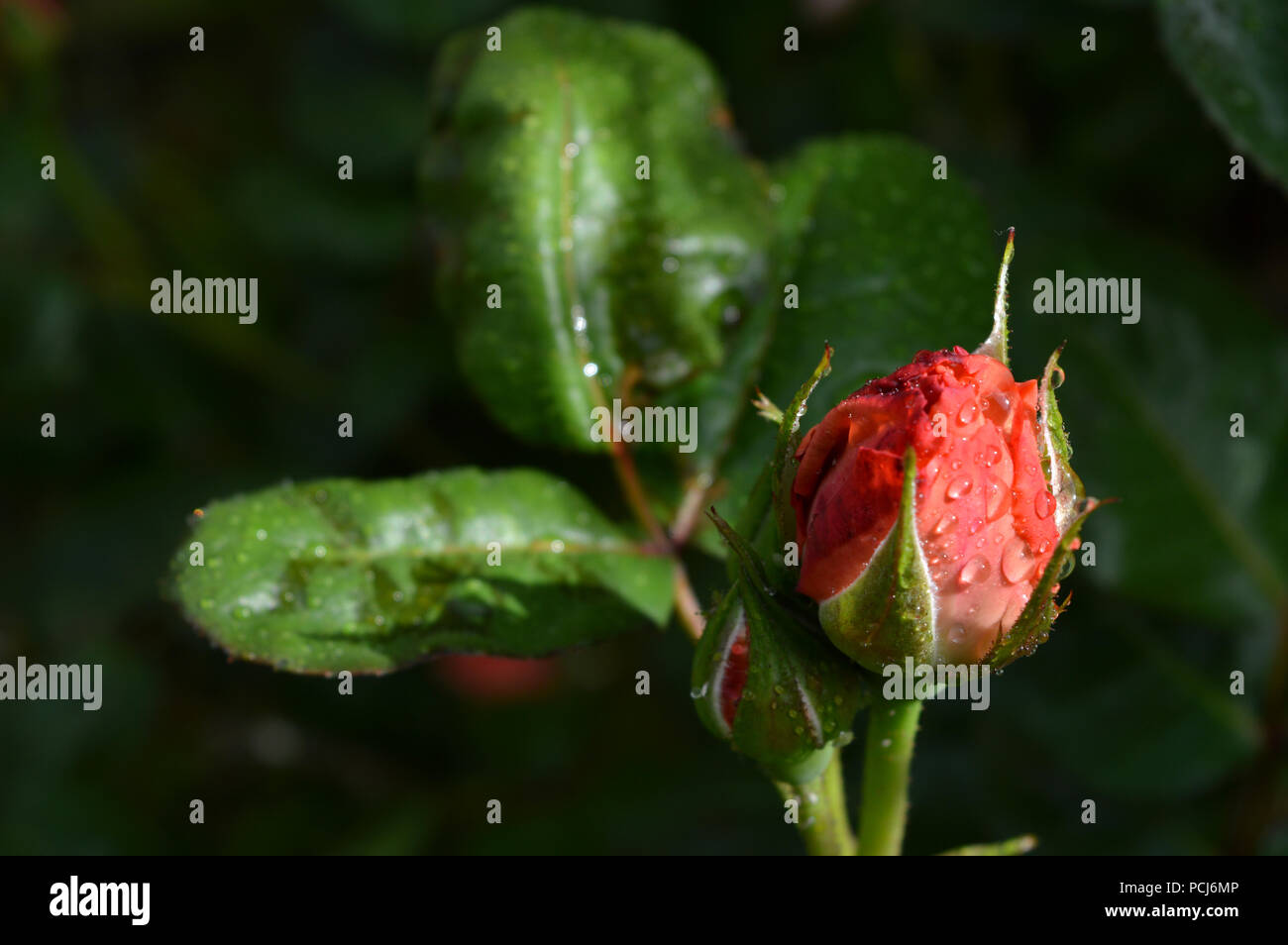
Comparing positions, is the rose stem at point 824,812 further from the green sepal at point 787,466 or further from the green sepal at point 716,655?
the green sepal at point 787,466

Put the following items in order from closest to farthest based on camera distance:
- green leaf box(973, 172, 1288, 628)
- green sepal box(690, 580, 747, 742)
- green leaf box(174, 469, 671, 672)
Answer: green sepal box(690, 580, 747, 742)
green leaf box(174, 469, 671, 672)
green leaf box(973, 172, 1288, 628)

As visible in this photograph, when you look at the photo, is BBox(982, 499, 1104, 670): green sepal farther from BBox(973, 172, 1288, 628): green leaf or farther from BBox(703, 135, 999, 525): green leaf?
BBox(973, 172, 1288, 628): green leaf

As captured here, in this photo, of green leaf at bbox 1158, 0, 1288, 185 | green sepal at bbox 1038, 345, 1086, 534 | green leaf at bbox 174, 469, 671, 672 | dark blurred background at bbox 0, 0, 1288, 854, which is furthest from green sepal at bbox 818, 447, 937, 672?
dark blurred background at bbox 0, 0, 1288, 854

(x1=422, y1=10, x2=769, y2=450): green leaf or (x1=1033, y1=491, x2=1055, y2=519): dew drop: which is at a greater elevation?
(x1=422, y1=10, x2=769, y2=450): green leaf

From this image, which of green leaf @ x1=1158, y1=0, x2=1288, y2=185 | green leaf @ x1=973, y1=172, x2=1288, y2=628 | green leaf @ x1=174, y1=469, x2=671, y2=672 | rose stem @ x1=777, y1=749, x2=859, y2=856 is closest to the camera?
rose stem @ x1=777, y1=749, x2=859, y2=856

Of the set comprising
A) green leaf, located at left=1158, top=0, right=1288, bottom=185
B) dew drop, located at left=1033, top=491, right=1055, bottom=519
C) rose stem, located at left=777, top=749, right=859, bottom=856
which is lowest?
rose stem, located at left=777, top=749, right=859, bottom=856

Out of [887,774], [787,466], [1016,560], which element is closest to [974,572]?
[1016,560]

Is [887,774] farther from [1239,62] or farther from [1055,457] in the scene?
[1239,62]

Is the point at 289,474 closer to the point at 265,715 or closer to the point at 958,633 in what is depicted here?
the point at 265,715
